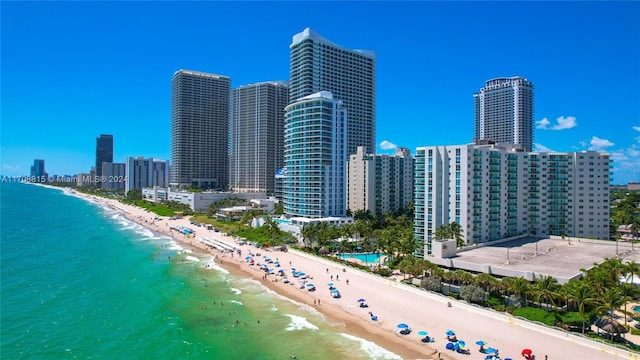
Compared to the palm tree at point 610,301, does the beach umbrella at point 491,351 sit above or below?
below

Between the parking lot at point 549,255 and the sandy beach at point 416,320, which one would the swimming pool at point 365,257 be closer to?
the sandy beach at point 416,320

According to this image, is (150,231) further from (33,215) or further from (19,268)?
(33,215)

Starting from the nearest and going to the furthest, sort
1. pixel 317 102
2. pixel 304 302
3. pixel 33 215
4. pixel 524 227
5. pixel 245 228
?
pixel 304 302, pixel 524 227, pixel 317 102, pixel 245 228, pixel 33 215

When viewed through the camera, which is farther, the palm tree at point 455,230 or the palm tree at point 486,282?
the palm tree at point 455,230

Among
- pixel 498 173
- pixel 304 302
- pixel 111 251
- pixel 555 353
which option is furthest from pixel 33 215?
pixel 555 353

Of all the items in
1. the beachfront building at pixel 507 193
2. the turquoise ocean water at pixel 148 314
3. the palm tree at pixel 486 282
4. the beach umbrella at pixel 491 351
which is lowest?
the turquoise ocean water at pixel 148 314

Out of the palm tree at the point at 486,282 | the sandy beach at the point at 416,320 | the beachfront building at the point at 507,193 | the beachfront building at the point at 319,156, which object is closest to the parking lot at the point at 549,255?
the palm tree at the point at 486,282
